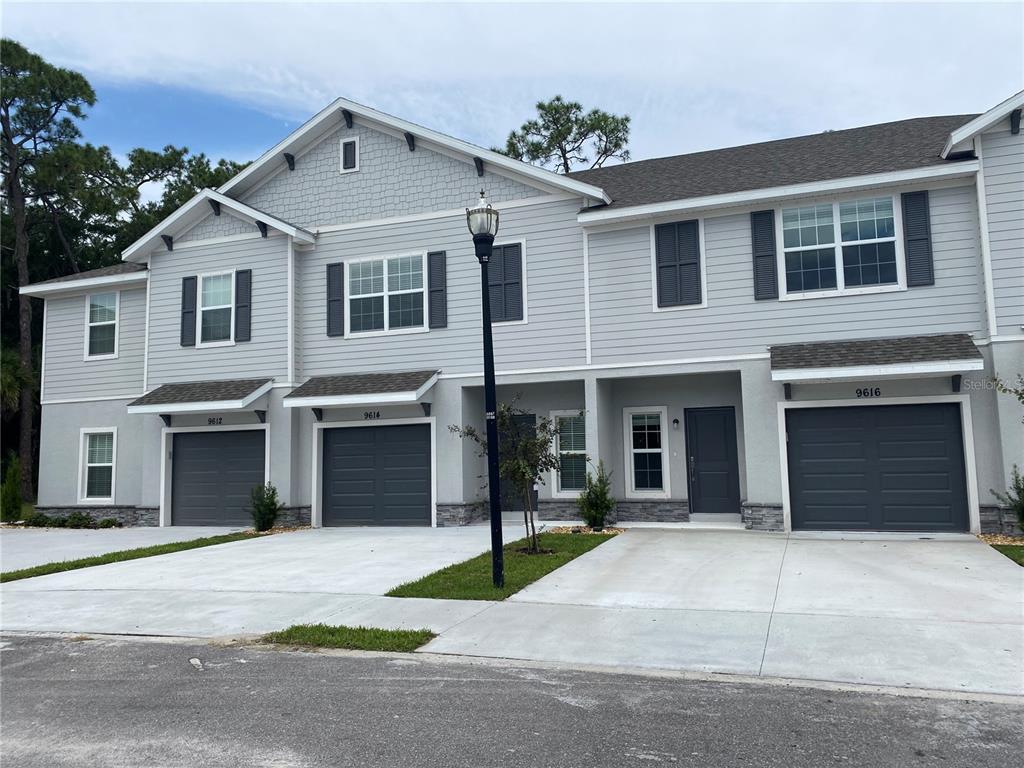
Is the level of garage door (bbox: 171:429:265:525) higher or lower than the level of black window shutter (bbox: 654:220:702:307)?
lower

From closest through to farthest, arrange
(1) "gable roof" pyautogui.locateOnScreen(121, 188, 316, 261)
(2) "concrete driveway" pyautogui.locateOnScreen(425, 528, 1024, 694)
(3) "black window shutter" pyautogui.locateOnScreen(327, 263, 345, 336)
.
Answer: (2) "concrete driveway" pyautogui.locateOnScreen(425, 528, 1024, 694)
(1) "gable roof" pyautogui.locateOnScreen(121, 188, 316, 261)
(3) "black window shutter" pyautogui.locateOnScreen(327, 263, 345, 336)

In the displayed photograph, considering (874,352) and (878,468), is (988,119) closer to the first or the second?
(874,352)

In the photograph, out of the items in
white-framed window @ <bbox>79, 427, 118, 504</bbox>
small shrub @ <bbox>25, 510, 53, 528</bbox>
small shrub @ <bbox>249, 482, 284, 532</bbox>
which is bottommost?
small shrub @ <bbox>25, 510, 53, 528</bbox>

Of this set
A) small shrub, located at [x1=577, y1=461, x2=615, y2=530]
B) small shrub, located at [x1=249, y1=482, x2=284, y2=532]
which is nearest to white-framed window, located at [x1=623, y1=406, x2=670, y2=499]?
small shrub, located at [x1=577, y1=461, x2=615, y2=530]

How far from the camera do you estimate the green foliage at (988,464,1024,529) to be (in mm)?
11414

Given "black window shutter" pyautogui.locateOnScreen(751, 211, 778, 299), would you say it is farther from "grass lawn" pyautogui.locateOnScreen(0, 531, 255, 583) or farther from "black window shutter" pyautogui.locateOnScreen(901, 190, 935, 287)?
"grass lawn" pyautogui.locateOnScreen(0, 531, 255, 583)

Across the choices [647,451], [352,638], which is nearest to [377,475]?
[647,451]

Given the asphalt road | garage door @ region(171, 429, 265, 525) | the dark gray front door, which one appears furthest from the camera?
garage door @ region(171, 429, 265, 525)

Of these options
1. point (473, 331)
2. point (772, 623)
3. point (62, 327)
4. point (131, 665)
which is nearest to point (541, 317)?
point (473, 331)

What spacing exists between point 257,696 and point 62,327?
17.2m

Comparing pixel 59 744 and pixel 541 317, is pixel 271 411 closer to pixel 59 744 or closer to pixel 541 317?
pixel 541 317

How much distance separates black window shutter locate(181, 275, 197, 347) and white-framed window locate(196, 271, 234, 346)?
0.46 ft

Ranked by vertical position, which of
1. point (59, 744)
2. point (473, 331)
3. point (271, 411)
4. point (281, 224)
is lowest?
point (59, 744)

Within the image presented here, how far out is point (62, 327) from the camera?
63.6 ft
